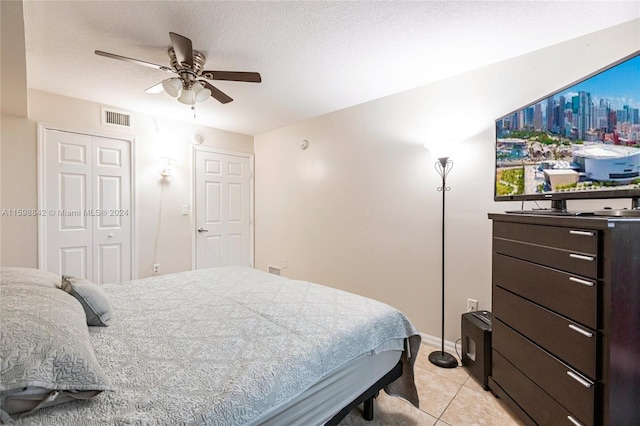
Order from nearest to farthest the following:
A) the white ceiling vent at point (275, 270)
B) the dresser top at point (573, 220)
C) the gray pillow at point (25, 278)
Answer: the dresser top at point (573, 220) < the gray pillow at point (25, 278) < the white ceiling vent at point (275, 270)

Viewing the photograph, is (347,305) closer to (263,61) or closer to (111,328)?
(111,328)

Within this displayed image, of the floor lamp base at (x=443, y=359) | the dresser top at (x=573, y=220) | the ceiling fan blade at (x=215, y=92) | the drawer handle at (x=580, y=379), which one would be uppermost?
the ceiling fan blade at (x=215, y=92)

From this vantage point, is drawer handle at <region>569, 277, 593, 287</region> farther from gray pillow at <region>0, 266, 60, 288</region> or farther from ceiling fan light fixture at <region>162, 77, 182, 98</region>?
ceiling fan light fixture at <region>162, 77, 182, 98</region>

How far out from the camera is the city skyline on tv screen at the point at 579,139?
4.24ft

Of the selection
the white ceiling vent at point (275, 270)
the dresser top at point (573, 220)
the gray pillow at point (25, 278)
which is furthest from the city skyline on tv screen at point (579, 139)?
the white ceiling vent at point (275, 270)

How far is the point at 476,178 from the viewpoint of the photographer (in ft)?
7.62

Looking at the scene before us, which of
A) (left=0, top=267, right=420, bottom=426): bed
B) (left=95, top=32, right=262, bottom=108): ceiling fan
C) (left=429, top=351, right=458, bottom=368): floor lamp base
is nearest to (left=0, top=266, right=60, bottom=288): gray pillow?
(left=0, top=267, right=420, bottom=426): bed

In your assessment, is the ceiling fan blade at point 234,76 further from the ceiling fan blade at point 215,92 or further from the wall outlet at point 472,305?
the wall outlet at point 472,305

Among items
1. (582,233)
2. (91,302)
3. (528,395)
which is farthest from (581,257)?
(91,302)

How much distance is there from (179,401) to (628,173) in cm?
209

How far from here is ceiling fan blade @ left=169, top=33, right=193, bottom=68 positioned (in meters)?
1.65

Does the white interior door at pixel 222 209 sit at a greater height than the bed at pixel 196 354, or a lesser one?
greater

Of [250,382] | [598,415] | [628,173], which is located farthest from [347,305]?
[628,173]

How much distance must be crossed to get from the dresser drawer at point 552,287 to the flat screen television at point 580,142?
0.44m
